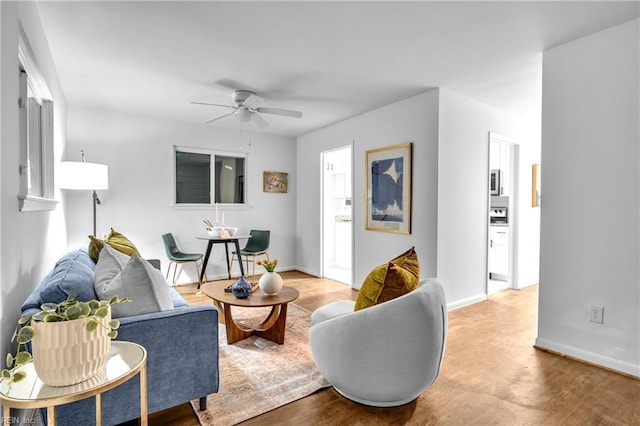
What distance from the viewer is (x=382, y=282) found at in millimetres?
1895

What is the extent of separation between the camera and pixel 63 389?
1.14 meters

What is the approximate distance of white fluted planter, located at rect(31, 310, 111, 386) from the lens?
3.71 ft

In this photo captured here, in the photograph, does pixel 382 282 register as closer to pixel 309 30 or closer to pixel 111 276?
pixel 111 276

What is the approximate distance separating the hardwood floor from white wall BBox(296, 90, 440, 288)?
3.76ft

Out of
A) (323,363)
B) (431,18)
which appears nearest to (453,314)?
(323,363)

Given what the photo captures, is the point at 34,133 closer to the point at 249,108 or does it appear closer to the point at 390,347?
the point at 249,108

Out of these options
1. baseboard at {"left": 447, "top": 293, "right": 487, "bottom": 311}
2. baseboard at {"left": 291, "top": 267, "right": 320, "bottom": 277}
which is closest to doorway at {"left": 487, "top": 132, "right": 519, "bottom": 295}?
baseboard at {"left": 447, "top": 293, "right": 487, "bottom": 311}

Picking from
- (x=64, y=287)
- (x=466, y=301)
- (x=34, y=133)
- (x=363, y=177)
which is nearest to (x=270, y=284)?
(x=64, y=287)

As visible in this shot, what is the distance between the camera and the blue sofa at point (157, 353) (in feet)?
5.06

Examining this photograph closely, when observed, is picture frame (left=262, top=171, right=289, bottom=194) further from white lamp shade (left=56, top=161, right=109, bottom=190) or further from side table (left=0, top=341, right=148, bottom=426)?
side table (left=0, top=341, right=148, bottom=426)

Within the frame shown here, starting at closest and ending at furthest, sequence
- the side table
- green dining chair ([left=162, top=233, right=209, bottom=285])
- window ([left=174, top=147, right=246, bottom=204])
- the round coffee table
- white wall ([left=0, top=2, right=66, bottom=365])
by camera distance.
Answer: the side table
white wall ([left=0, top=2, right=66, bottom=365])
the round coffee table
green dining chair ([left=162, top=233, right=209, bottom=285])
window ([left=174, top=147, right=246, bottom=204])

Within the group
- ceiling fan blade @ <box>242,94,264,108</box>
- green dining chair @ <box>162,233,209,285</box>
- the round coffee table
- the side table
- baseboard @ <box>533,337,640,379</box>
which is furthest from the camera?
green dining chair @ <box>162,233,209,285</box>

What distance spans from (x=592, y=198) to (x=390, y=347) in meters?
1.97

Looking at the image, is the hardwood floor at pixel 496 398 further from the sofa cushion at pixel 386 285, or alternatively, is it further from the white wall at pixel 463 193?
the white wall at pixel 463 193
